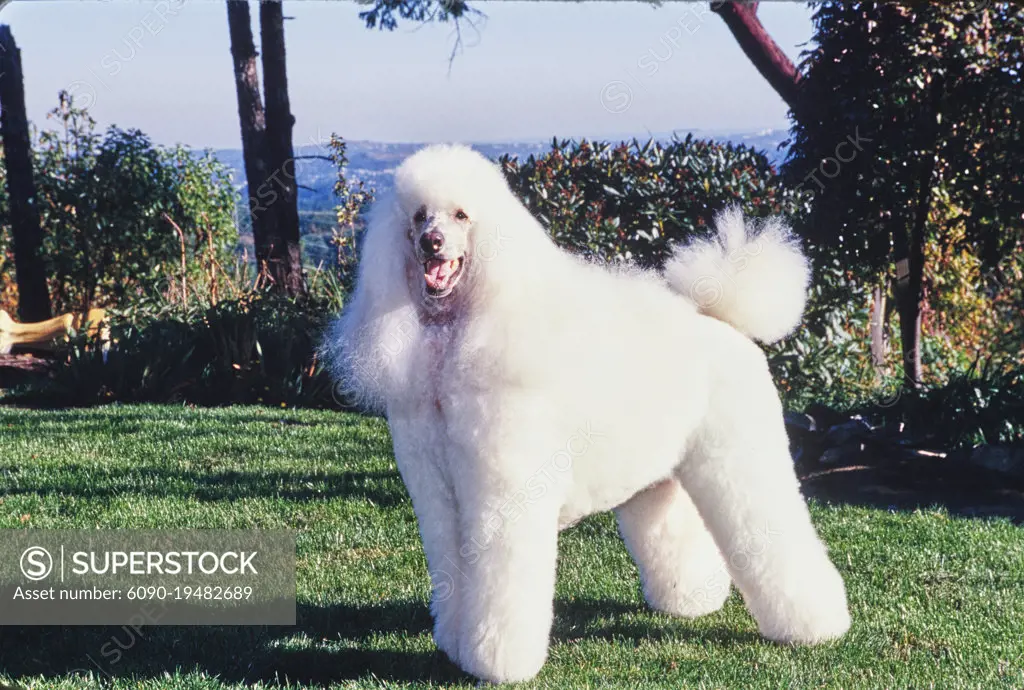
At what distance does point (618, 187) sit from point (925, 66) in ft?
6.46

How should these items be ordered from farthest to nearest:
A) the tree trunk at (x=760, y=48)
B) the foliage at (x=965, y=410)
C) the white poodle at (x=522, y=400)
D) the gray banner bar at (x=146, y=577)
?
the tree trunk at (x=760, y=48), the foliage at (x=965, y=410), the gray banner bar at (x=146, y=577), the white poodle at (x=522, y=400)

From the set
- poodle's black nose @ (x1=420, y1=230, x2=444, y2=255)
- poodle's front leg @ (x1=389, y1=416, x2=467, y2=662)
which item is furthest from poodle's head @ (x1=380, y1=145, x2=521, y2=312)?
poodle's front leg @ (x1=389, y1=416, x2=467, y2=662)

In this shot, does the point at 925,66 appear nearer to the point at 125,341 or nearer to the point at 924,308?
the point at 924,308

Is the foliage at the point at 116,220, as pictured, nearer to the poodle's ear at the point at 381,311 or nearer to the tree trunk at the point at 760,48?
the tree trunk at the point at 760,48

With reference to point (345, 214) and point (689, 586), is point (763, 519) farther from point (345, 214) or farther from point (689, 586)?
point (345, 214)

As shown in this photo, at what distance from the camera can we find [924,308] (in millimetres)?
7164

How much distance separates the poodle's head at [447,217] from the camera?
97.5 inches

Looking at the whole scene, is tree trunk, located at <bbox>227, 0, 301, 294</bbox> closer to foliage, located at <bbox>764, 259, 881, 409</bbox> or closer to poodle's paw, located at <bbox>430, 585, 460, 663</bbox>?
foliage, located at <bbox>764, 259, 881, 409</bbox>

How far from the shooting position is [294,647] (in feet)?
10.1

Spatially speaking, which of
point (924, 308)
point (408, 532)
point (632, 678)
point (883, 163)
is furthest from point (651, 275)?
point (924, 308)

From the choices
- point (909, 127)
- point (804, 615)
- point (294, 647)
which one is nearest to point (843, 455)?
point (909, 127)

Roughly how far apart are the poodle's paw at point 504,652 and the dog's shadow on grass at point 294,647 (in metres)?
0.12


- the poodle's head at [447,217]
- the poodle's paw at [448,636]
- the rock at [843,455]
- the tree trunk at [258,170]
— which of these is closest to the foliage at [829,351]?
the rock at [843,455]

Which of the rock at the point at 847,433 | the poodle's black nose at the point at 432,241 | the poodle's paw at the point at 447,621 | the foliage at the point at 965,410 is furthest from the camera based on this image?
the rock at the point at 847,433
